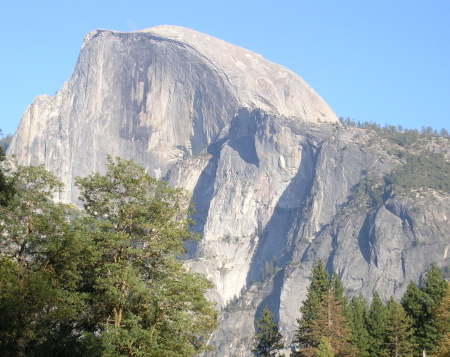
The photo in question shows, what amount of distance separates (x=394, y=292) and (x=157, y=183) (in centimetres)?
15421

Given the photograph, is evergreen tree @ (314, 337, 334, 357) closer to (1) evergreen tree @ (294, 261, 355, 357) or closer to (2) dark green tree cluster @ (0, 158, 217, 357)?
(1) evergreen tree @ (294, 261, 355, 357)

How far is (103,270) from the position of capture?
28812mm

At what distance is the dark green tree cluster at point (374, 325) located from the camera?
5178cm

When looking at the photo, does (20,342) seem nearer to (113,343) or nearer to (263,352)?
(113,343)

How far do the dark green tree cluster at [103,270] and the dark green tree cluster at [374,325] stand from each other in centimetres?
2026

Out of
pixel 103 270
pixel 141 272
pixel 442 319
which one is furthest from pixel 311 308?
pixel 103 270

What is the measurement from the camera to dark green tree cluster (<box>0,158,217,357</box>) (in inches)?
1017

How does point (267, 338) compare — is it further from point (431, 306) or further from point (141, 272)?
point (141, 272)

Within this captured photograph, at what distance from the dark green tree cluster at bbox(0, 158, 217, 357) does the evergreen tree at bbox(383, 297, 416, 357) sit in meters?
28.0

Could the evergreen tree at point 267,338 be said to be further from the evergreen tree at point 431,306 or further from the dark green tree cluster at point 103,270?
the dark green tree cluster at point 103,270

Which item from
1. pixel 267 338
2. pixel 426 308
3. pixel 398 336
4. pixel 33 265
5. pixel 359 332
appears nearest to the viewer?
pixel 33 265

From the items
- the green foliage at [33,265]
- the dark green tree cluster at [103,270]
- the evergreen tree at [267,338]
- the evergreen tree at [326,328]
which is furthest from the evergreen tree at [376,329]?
the green foliage at [33,265]

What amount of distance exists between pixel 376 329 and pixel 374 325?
0.42 m

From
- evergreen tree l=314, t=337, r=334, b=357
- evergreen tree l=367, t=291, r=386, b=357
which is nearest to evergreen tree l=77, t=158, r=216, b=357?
evergreen tree l=314, t=337, r=334, b=357
